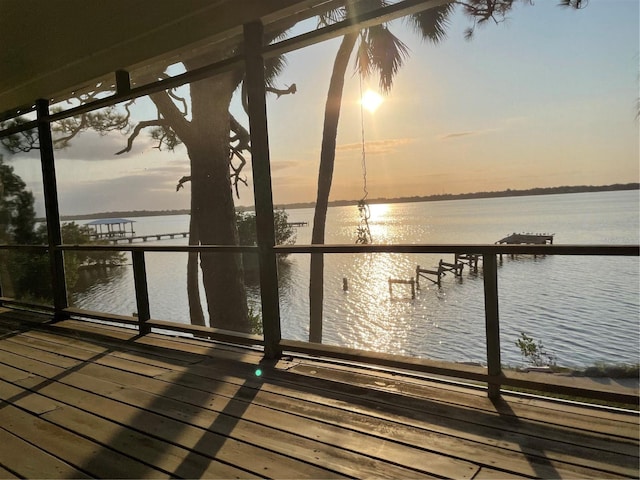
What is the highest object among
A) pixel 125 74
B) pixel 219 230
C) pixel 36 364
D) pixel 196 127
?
pixel 196 127

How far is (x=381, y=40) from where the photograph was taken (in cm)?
792

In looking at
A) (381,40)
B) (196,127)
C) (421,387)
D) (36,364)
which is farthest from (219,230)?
(421,387)

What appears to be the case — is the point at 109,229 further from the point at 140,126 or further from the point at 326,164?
the point at 326,164

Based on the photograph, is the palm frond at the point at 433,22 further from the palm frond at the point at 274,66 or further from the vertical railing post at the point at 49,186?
the vertical railing post at the point at 49,186

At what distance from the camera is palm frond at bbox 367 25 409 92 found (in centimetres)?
791

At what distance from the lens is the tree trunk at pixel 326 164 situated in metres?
8.83

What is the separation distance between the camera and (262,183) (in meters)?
2.95

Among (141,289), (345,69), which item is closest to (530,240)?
(345,69)

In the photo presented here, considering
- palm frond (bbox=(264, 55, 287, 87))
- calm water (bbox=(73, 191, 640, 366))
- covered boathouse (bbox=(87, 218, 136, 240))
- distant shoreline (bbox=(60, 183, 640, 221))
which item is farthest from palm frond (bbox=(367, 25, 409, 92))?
covered boathouse (bbox=(87, 218, 136, 240))

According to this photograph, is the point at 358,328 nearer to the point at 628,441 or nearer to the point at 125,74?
the point at 125,74

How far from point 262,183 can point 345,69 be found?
6.80m

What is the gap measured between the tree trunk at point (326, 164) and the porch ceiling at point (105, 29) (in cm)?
557

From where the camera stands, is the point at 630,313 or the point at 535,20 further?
the point at 630,313

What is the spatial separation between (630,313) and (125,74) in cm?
1401
